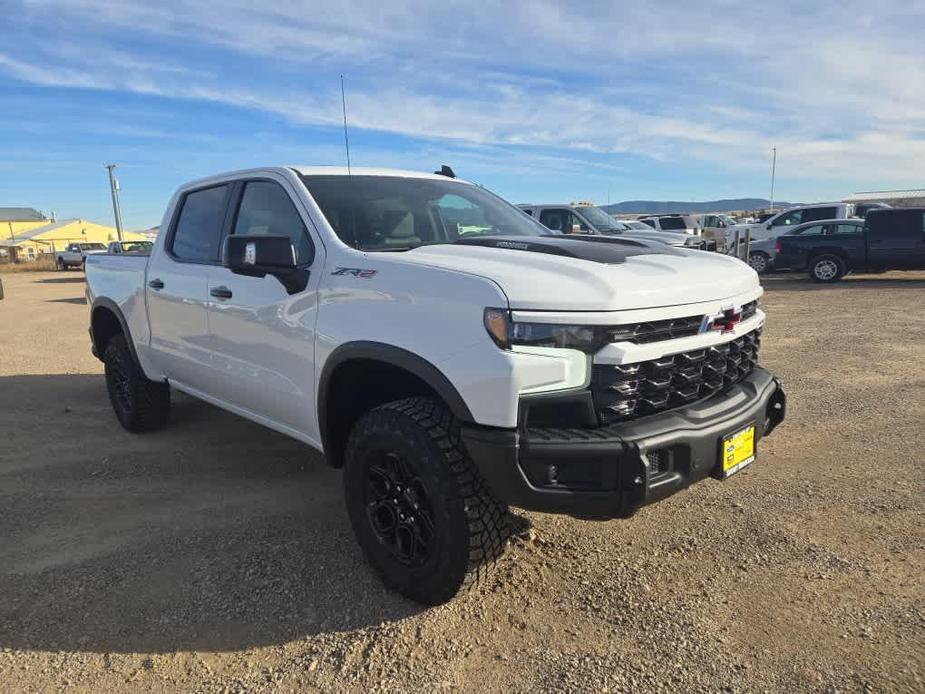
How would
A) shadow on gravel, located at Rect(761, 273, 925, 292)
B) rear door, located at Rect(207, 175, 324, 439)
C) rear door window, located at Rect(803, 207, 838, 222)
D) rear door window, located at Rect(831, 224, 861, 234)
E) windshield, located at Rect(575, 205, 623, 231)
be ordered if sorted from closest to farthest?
1. rear door, located at Rect(207, 175, 324, 439)
2. windshield, located at Rect(575, 205, 623, 231)
3. shadow on gravel, located at Rect(761, 273, 925, 292)
4. rear door window, located at Rect(831, 224, 861, 234)
5. rear door window, located at Rect(803, 207, 838, 222)

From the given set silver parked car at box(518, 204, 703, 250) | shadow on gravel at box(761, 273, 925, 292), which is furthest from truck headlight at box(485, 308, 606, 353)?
shadow on gravel at box(761, 273, 925, 292)

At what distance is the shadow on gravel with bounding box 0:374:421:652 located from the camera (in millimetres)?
2723

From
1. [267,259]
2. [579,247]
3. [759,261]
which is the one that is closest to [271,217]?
[267,259]

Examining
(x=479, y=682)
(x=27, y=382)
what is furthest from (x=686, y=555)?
(x=27, y=382)

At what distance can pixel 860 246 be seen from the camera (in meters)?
15.2

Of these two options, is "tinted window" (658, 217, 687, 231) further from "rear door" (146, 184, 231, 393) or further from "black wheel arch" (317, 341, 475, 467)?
"black wheel arch" (317, 341, 475, 467)

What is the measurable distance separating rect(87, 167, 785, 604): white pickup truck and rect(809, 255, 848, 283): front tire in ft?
47.0

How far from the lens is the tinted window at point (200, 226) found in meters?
4.07

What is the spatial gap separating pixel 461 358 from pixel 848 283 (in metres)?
16.0

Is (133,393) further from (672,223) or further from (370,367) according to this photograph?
(672,223)

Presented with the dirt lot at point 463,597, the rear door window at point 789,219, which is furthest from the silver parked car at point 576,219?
the dirt lot at point 463,597

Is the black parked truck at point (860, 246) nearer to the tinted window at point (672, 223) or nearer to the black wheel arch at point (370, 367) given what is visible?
the tinted window at point (672, 223)

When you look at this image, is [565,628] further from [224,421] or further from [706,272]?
[224,421]

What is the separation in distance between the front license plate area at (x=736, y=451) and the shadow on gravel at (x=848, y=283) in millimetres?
13233
